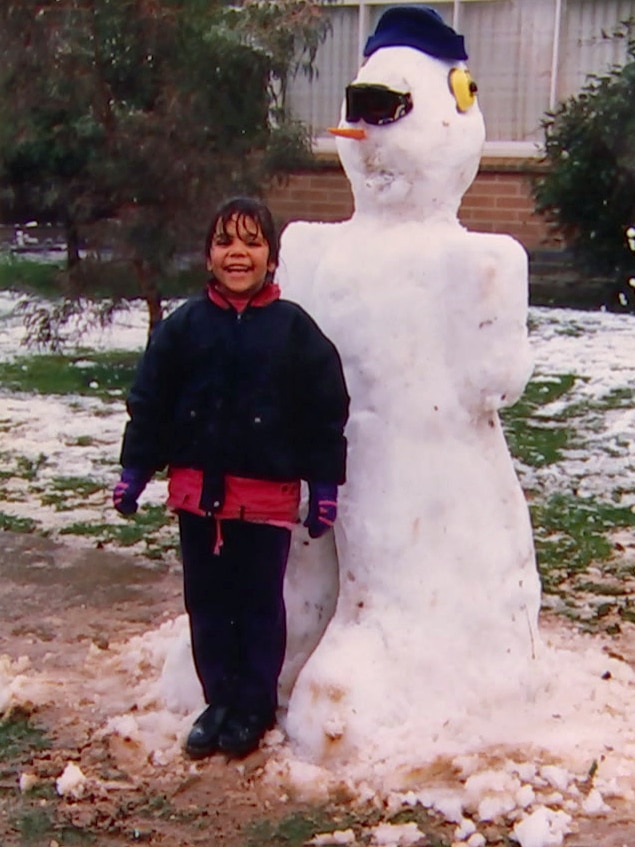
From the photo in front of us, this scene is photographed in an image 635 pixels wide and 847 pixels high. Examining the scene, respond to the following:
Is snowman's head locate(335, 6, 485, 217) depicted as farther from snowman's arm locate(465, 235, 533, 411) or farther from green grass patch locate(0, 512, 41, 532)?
green grass patch locate(0, 512, 41, 532)

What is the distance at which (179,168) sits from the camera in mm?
8195

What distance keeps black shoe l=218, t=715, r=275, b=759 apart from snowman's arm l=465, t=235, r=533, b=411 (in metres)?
1.11

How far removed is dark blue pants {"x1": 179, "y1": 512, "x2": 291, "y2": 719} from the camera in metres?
3.39

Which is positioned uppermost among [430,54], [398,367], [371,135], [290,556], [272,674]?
[430,54]

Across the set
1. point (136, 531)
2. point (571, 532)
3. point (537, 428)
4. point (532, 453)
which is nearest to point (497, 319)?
point (571, 532)

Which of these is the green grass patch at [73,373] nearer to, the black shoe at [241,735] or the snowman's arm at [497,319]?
the black shoe at [241,735]

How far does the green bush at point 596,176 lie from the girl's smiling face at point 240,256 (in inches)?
348

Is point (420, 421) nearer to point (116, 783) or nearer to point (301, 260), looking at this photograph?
point (301, 260)

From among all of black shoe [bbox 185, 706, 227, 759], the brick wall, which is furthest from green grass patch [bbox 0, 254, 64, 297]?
black shoe [bbox 185, 706, 227, 759]

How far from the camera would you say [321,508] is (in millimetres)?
3281

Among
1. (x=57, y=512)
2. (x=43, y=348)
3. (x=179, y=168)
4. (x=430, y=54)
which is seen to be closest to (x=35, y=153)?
(x=43, y=348)

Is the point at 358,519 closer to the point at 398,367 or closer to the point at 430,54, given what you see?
the point at 398,367

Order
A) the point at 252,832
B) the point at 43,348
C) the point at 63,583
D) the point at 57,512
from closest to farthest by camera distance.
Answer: the point at 252,832 → the point at 63,583 → the point at 57,512 → the point at 43,348

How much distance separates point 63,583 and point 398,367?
2136mm
